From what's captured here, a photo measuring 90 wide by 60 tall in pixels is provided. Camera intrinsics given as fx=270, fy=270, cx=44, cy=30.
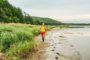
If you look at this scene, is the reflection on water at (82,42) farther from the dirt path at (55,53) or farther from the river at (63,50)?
the dirt path at (55,53)

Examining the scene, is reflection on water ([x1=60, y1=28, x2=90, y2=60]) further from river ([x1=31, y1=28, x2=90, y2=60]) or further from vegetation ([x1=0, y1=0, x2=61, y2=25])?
vegetation ([x1=0, y1=0, x2=61, y2=25])

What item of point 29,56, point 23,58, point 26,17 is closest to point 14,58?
point 23,58

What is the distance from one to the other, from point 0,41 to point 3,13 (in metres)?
70.5

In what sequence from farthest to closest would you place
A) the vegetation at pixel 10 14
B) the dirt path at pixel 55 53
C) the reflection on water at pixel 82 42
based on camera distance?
the vegetation at pixel 10 14 < the reflection on water at pixel 82 42 < the dirt path at pixel 55 53

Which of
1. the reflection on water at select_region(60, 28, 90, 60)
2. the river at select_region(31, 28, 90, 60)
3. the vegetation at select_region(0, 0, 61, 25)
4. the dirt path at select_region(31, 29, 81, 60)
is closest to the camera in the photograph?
the dirt path at select_region(31, 29, 81, 60)

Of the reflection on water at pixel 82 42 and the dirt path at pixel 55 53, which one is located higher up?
the dirt path at pixel 55 53

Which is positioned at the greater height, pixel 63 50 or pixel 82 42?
pixel 63 50

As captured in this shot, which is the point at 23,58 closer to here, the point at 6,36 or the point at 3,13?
the point at 6,36

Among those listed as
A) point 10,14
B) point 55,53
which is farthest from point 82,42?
point 10,14

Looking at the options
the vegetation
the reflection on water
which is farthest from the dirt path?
the vegetation

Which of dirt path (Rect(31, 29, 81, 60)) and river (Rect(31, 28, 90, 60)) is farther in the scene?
river (Rect(31, 28, 90, 60))

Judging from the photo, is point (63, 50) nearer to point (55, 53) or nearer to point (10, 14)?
point (55, 53)

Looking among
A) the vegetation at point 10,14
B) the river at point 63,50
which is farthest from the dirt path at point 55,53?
the vegetation at point 10,14

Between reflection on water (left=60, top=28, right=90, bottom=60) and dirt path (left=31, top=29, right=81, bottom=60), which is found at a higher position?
dirt path (left=31, top=29, right=81, bottom=60)
